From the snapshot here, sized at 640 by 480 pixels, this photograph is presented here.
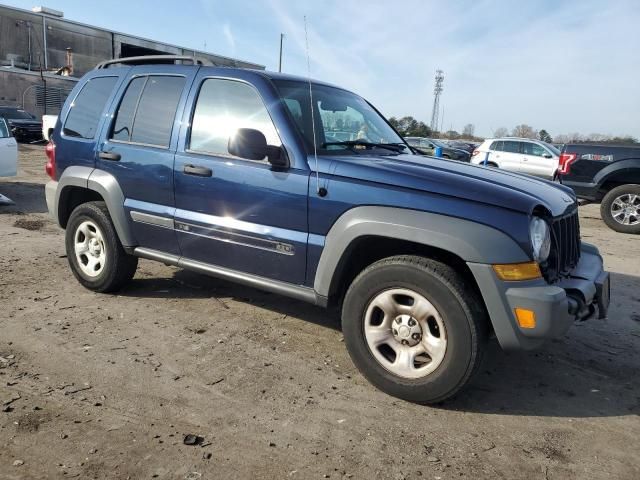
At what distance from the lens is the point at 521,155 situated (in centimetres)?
1578

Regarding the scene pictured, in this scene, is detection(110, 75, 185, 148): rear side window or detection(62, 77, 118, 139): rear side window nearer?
detection(110, 75, 185, 148): rear side window

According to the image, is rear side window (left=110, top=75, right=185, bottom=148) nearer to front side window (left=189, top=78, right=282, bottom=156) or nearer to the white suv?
front side window (left=189, top=78, right=282, bottom=156)

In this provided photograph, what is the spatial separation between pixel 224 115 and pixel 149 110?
2.71 feet

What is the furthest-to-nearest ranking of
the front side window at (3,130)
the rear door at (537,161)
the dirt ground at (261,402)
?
the rear door at (537,161)
the front side window at (3,130)
the dirt ground at (261,402)

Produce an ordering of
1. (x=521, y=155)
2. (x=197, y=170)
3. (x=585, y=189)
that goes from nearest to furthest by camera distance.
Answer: (x=197, y=170), (x=585, y=189), (x=521, y=155)

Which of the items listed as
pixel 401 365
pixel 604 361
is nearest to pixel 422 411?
pixel 401 365

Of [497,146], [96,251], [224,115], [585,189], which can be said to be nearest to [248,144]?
[224,115]

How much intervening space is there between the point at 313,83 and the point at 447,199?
1.79m

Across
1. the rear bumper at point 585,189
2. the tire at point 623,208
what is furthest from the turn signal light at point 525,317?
the tire at point 623,208

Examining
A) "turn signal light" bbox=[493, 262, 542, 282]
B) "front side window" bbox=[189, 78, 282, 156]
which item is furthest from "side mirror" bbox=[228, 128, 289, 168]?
"turn signal light" bbox=[493, 262, 542, 282]

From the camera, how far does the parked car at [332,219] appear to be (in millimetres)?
2840

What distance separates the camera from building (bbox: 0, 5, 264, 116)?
105 feet

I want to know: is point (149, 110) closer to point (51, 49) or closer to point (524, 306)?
point (524, 306)

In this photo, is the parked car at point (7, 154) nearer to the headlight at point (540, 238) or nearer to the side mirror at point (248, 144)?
the side mirror at point (248, 144)
